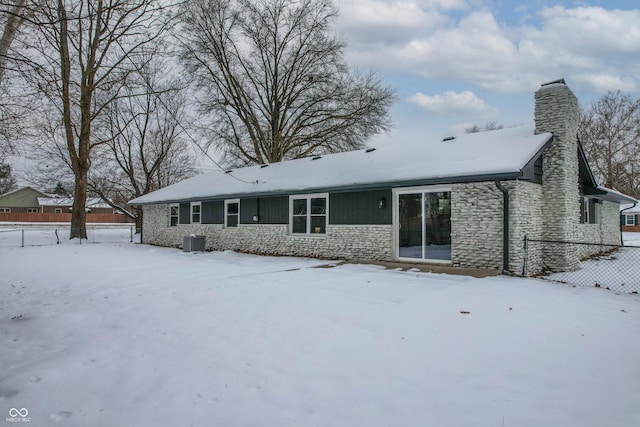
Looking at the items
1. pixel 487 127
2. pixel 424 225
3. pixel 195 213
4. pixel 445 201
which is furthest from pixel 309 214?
pixel 487 127

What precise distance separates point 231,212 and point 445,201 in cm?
934

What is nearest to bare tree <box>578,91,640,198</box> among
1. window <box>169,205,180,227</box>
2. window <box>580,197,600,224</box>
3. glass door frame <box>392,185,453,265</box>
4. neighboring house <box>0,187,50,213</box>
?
window <box>580,197,600,224</box>

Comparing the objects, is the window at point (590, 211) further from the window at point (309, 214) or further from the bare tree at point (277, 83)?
the bare tree at point (277, 83)

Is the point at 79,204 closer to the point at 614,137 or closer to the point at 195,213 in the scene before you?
the point at 195,213

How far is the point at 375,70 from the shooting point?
76.6 feet

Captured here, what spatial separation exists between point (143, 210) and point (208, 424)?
21202 mm

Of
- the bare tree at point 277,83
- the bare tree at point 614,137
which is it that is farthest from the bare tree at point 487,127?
the bare tree at point 277,83

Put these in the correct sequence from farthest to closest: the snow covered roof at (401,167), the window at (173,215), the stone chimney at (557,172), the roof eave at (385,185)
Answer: the window at (173,215), the stone chimney at (557,172), the snow covered roof at (401,167), the roof eave at (385,185)

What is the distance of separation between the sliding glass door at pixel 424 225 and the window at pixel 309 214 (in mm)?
2896

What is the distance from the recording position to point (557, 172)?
9.95 metres

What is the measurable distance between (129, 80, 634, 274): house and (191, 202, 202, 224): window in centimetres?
260

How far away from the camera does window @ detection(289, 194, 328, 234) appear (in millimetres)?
12867

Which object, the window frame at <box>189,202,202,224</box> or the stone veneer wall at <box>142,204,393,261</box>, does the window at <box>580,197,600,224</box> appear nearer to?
the stone veneer wall at <box>142,204,393,261</box>

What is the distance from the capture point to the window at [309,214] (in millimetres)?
12867
